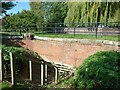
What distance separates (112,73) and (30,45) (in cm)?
724

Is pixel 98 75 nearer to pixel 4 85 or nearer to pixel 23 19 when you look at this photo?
pixel 4 85

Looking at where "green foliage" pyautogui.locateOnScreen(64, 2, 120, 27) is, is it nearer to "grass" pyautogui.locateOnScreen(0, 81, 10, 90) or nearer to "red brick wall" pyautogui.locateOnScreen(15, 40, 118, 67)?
"red brick wall" pyautogui.locateOnScreen(15, 40, 118, 67)

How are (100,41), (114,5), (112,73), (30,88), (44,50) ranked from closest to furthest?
(30,88), (112,73), (100,41), (114,5), (44,50)

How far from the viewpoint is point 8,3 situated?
1845 centimetres

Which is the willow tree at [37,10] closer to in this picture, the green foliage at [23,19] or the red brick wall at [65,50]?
the green foliage at [23,19]

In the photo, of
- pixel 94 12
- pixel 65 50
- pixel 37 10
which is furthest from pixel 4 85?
pixel 37 10

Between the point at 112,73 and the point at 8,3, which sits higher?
the point at 8,3

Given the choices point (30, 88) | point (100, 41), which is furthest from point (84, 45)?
point (30, 88)

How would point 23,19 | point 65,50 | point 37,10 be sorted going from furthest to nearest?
1. point 37,10
2. point 23,19
3. point 65,50

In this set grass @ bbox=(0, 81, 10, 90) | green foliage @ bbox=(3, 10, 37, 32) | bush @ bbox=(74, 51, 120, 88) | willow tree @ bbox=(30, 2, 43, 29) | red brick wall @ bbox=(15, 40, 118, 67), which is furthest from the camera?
willow tree @ bbox=(30, 2, 43, 29)

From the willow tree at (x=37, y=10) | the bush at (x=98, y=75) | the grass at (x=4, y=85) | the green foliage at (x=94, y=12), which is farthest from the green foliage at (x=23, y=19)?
the grass at (x=4, y=85)

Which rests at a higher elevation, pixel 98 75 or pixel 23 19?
pixel 23 19

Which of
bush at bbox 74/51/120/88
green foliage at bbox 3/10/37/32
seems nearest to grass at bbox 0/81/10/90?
bush at bbox 74/51/120/88

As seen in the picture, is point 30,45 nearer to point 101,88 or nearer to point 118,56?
point 118,56
